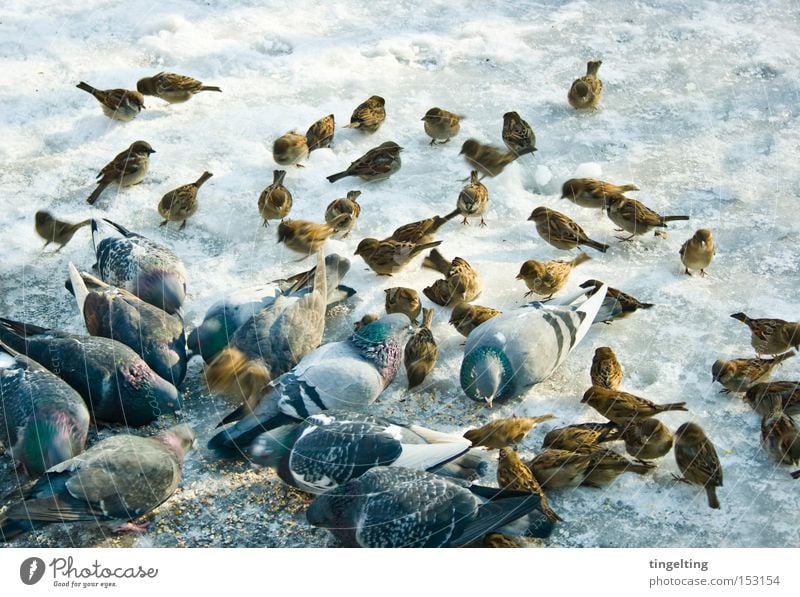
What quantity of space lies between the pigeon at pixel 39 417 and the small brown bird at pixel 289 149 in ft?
7.72

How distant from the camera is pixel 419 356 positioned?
200 inches

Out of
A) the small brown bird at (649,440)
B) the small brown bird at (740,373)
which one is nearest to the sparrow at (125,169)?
the small brown bird at (649,440)

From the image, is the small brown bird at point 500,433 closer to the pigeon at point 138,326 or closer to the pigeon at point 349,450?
the pigeon at point 349,450

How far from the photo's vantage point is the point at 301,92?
724 centimetres

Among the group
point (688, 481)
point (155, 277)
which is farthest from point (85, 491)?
point (688, 481)

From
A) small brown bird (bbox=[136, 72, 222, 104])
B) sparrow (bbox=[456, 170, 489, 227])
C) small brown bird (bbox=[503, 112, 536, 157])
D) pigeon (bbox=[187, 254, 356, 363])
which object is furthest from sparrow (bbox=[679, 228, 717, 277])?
small brown bird (bbox=[136, 72, 222, 104])

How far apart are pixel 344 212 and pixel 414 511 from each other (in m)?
2.40

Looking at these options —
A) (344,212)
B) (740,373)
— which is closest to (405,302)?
(344,212)

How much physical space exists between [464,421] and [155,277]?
1772mm

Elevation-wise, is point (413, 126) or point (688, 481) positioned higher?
point (413, 126)

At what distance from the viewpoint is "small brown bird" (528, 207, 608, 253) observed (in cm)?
589

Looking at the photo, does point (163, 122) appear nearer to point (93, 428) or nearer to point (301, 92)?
point (301, 92)

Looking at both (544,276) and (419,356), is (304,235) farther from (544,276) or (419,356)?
(544,276)

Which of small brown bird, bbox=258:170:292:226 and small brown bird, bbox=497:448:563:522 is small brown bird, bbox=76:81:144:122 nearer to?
small brown bird, bbox=258:170:292:226
